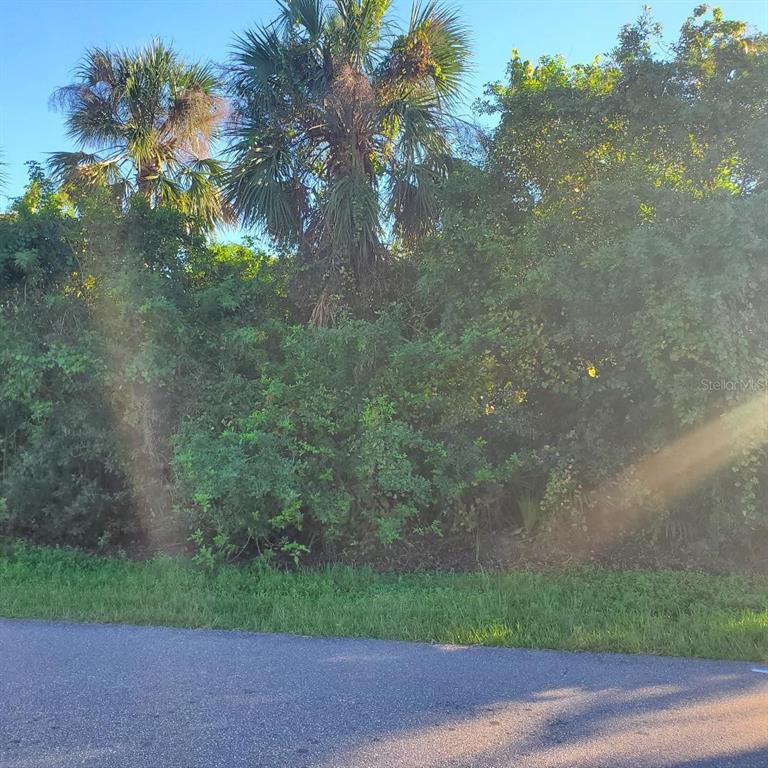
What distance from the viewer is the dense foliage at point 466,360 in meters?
6.66

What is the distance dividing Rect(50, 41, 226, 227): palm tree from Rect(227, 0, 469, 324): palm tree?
2145 millimetres

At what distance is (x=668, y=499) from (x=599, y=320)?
2.30 meters

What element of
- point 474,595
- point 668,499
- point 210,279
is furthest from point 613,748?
point 210,279

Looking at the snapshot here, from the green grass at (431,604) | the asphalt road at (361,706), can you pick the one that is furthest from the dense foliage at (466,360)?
the asphalt road at (361,706)

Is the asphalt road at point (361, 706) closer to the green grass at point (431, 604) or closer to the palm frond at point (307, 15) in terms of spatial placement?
the green grass at point (431, 604)

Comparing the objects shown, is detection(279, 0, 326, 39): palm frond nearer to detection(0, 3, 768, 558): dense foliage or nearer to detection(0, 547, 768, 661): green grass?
detection(0, 3, 768, 558): dense foliage

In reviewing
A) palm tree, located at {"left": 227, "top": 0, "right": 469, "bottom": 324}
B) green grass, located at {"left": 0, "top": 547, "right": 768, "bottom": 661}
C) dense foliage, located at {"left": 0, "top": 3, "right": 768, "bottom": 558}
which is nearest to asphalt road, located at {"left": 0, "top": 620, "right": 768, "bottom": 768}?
green grass, located at {"left": 0, "top": 547, "right": 768, "bottom": 661}

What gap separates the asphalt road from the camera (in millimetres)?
3229

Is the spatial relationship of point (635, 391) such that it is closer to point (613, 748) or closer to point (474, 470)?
point (474, 470)

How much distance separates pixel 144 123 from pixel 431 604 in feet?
31.9

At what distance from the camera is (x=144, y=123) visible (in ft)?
38.2

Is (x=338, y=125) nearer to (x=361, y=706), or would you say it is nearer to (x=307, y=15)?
(x=307, y=15)

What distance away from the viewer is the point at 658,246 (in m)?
6.04

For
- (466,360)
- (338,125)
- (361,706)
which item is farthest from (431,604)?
(338,125)
